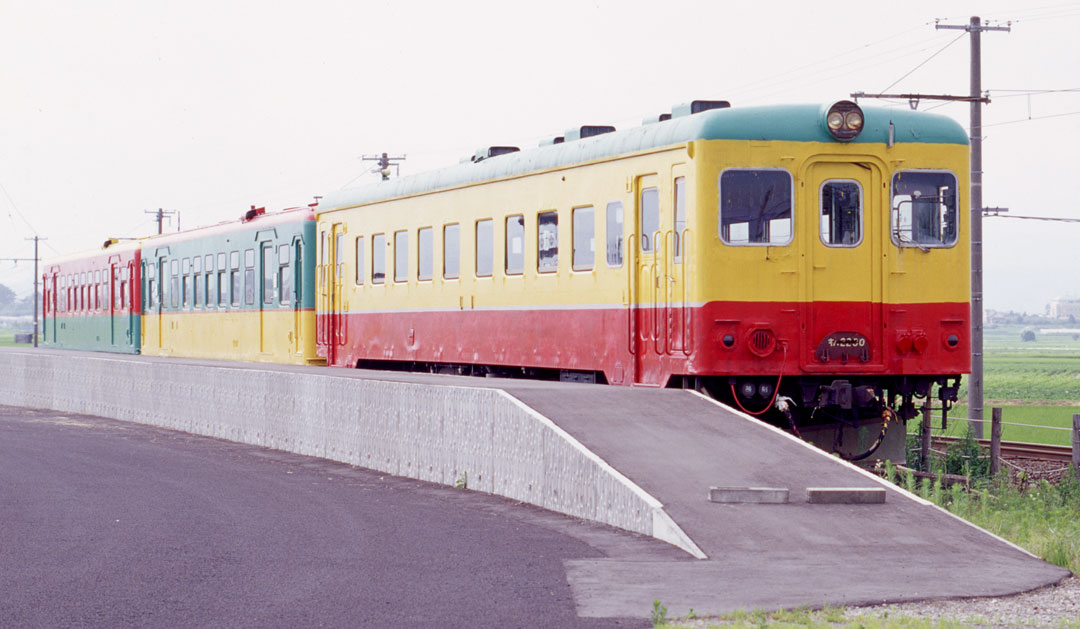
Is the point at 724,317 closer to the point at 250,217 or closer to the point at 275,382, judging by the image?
the point at 275,382

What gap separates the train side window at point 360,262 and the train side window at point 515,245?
5.04 meters

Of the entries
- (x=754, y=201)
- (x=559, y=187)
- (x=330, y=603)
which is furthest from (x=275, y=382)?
(x=330, y=603)

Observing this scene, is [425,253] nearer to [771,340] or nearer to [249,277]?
[771,340]

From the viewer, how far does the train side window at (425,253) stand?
68.2 ft

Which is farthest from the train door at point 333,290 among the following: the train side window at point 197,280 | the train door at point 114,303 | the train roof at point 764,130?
the train door at point 114,303

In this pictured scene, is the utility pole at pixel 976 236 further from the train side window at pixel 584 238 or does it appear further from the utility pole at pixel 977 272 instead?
the train side window at pixel 584 238

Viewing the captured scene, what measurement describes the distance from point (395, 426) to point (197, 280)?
54.6 ft

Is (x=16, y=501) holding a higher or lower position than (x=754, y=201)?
lower

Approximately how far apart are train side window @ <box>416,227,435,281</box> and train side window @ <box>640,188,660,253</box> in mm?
5366

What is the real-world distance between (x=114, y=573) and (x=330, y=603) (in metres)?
1.85

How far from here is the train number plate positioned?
1541 centimetres

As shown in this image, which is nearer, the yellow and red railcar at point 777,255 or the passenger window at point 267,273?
the yellow and red railcar at point 777,255

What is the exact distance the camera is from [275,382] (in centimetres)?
2031

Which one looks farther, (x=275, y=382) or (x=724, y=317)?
(x=275, y=382)
